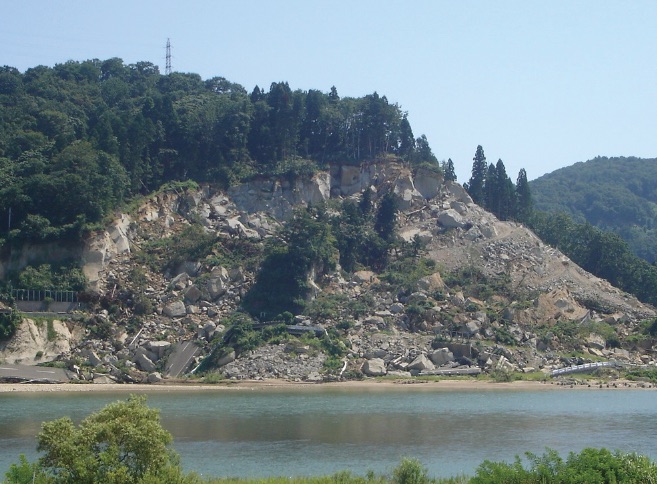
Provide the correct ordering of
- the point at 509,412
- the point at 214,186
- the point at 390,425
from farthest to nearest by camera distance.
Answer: the point at 214,186, the point at 509,412, the point at 390,425

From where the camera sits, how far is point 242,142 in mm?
106250

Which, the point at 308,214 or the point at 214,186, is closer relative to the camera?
the point at 308,214

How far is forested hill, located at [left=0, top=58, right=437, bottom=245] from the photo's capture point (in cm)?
8750

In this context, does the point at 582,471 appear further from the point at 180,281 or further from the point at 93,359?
the point at 180,281

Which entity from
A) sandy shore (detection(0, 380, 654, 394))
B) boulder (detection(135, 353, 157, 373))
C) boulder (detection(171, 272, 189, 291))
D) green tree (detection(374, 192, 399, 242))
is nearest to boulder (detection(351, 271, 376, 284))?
green tree (detection(374, 192, 399, 242))

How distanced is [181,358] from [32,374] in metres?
12.1

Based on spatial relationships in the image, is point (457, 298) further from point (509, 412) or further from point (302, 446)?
point (302, 446)

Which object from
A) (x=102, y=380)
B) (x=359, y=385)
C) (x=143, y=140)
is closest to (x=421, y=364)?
(x=359, y=385)

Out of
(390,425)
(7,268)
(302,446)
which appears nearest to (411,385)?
(390,425)

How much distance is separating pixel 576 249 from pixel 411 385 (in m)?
45.2

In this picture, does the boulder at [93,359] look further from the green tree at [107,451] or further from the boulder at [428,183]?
the green tree at [107,451]

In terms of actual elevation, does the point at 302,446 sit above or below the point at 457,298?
below

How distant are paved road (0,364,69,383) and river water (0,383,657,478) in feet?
14.5

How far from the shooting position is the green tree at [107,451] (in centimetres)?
2955
